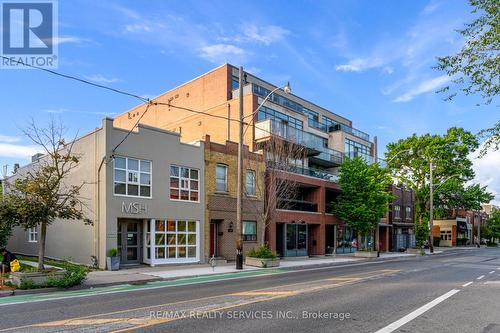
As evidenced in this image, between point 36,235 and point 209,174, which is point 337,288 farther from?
point 36,235

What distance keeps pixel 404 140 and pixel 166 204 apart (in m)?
44.8

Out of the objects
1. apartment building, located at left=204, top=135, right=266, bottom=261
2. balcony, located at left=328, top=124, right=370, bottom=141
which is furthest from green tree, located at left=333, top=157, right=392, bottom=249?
balcony, located at left=328, top=124, right=370, bottom=141

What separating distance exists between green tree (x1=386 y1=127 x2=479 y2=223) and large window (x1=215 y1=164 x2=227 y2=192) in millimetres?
35351

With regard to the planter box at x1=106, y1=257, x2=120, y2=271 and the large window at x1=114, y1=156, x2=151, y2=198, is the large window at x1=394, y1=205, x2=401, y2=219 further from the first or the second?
the planter box at x1=106, y1=257, x2=120, y2=271

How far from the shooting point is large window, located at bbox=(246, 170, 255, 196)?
1175 inches

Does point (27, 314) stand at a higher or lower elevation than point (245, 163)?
lower

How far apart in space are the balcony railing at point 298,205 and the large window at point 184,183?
7765mm

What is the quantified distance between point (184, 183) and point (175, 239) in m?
3.20

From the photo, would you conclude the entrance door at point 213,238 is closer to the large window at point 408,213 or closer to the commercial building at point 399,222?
the commercial building at point 399,222

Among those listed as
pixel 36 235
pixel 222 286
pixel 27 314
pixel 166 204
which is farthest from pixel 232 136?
pixel 27 314

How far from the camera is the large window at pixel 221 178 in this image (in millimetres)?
27427

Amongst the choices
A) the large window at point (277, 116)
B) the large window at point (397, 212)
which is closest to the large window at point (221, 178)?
the large window at point (277, 116)

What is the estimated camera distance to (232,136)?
118 ft

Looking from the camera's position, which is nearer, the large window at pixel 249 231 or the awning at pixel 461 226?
the large window at pixel 249 231
